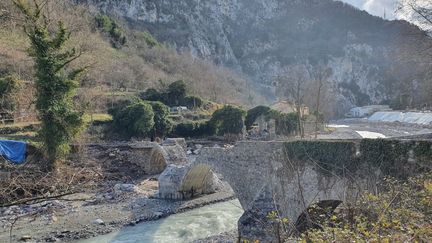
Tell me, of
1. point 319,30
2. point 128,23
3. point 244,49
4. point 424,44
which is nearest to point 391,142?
point 424,44

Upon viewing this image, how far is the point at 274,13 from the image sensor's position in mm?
114188

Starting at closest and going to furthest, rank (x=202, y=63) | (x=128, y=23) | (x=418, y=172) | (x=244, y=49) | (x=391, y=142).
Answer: (x=418, y=172) < (x=391, y=142) < (x=202, y=63) < (x=128, y=23) < (x=244, y=49)

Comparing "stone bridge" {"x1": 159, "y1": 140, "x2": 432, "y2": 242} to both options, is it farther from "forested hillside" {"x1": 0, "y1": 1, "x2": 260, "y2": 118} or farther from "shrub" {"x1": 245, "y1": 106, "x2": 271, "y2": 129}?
"shrub" {"x1": 245, "y1": 106, "x2": 271, "y2": 129}

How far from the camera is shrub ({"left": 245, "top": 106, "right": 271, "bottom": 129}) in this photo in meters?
47.3

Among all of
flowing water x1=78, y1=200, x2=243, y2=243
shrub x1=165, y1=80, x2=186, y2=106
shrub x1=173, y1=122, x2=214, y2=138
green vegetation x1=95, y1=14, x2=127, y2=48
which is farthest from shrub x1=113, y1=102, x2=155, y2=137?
green vegetation x1=95, y1=14, x2=127, y2=48

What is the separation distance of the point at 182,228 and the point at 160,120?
2130 centimetres

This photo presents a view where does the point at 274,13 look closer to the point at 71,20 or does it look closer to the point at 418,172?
the point at 71,20

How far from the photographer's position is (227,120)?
43.5 m

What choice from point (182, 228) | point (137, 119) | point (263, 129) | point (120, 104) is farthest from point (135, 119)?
point (182, 228)

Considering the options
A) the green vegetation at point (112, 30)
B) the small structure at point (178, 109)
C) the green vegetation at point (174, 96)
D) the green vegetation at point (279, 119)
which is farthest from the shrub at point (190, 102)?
the green vegetation at point (112, 30)

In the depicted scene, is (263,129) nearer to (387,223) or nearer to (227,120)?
(227,120)

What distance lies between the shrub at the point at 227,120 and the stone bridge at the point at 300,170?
25372 mm

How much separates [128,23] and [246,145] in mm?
73889

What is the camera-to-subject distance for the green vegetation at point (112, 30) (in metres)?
66.7
